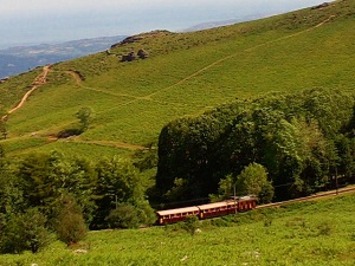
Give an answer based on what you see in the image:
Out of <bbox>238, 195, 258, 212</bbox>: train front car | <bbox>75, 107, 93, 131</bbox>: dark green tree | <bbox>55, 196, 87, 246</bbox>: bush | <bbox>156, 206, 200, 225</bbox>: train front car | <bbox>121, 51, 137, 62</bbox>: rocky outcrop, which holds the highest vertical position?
<bbox>121, 51, 137, 62</bbox>: rocky outcrop

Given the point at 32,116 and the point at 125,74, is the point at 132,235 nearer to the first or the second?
the point at 32,116

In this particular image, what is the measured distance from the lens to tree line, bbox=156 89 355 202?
58844 millimetres

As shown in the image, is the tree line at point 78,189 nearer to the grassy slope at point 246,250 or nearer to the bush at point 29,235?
the grassy slope at point 246,250

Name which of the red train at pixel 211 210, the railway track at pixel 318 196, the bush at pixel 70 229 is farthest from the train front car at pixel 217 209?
the bush at pixel 70 229

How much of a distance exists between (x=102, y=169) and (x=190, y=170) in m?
12.3

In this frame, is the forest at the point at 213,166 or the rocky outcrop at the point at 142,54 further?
the rocky outcrop at the point at 142,54

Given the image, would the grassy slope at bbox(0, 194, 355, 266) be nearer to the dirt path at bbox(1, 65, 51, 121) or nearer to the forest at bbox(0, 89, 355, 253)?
the forest at bbox(0, 89, 355, 253)

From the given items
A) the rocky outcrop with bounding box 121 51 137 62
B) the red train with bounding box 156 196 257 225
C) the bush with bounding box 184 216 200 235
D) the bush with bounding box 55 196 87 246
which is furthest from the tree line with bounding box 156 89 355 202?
the rocky outcrop with bounding box 121 51 137 62

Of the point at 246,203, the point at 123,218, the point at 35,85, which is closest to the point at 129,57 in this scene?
the point at 35,85

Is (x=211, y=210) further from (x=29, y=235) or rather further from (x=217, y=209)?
(x=29, y=235)

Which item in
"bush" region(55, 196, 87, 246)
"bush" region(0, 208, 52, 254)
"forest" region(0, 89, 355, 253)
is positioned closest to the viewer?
"bush" region(0, 208, 52, 254)

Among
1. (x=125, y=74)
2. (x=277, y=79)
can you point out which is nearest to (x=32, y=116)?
(x=125, y=74)

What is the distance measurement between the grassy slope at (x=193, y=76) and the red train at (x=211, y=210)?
112 ft

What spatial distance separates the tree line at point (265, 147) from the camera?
58.8 metres
